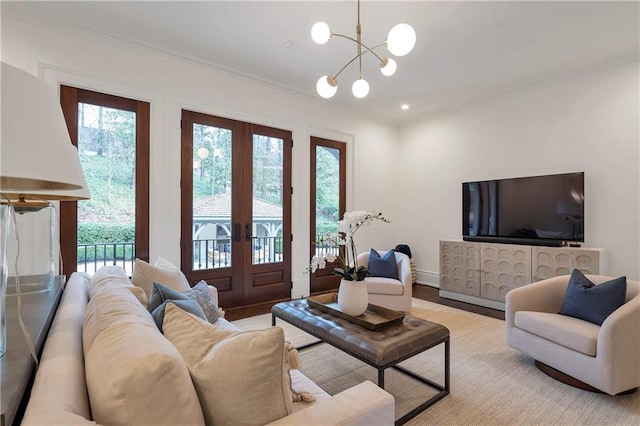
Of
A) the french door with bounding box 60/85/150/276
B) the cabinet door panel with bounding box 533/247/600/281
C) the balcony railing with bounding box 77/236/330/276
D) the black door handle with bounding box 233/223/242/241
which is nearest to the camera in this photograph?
the french door with bounding box 60/85/150/276

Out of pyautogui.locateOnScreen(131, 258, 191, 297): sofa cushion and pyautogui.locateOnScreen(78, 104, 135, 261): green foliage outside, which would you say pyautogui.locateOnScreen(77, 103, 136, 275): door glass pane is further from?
pyautogui.locateOnScreen(131, 258, 191, 297): sofa cushion

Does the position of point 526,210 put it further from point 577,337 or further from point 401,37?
point 401,37

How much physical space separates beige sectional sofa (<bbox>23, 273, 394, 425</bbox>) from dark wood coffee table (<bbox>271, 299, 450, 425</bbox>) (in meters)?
0.76

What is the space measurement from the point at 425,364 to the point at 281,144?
3258mm

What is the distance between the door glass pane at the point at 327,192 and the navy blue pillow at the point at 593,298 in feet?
9.78

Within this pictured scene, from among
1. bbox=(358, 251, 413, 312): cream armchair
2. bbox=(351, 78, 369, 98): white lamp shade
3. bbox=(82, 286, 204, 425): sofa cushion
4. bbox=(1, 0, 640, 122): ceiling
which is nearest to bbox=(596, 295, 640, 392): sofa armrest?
bbox=(358, 251, 413, 312): cream armchair

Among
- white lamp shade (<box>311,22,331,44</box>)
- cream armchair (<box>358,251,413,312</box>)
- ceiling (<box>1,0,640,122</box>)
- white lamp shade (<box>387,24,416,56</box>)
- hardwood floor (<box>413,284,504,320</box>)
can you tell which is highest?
ceiling (<box>1,0,640,122</box>)

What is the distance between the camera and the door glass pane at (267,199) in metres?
4.25

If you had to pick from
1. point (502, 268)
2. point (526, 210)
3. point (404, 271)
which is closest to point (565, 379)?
point (404, 271)

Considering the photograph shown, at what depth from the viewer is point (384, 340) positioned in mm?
1905

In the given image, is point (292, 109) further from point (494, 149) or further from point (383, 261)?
point (494, 149)

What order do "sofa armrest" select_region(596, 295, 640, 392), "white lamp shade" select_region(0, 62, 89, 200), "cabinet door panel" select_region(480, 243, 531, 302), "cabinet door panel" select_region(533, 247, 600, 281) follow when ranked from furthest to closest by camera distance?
1. "cabinet door panel" select_region(480, 243, 531, 302)
2. "cabinet door panel" select_region(533, 247, 600, 281)
3. "sofa armrest" select_region(596, 295, 640, 392)
4. "white lamp shade" select_region(0, 62, 89, 200)

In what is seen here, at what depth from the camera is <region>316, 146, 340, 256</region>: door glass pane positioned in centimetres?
491

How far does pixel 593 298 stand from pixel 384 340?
1.61 m
